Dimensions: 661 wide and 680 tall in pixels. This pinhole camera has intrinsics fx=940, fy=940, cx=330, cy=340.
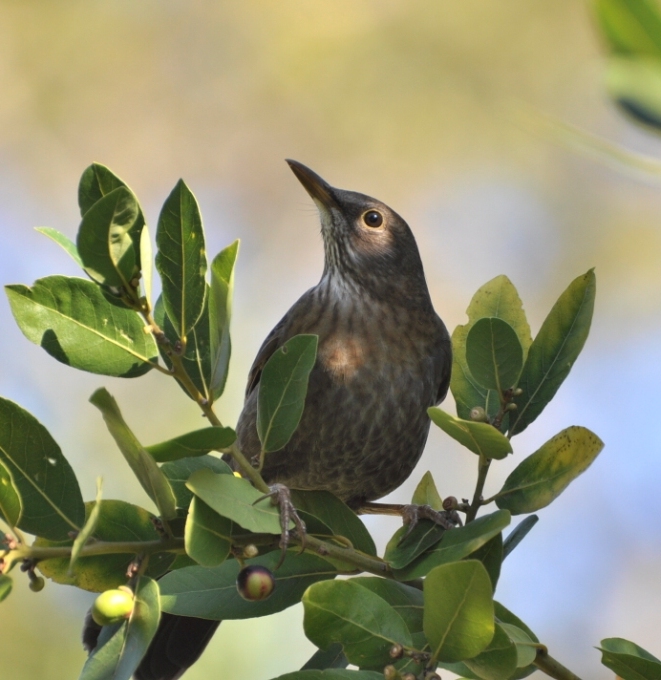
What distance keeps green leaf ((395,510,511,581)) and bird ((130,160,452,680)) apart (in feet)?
5.60

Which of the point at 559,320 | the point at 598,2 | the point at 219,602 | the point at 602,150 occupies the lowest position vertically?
the point at 219,602

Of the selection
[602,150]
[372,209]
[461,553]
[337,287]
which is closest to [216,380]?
[461,553]

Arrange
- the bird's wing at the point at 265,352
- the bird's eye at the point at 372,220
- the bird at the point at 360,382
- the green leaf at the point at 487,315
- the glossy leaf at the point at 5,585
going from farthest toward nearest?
1. the bird's eye at the point at 372,220
2. the bird's wing at the point at 265,352
3. the bird at the point at 360,382
4. the green leaf at the point at 487,315
5. the glossy leaf at the point at 5,585

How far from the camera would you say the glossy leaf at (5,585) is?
1.40m

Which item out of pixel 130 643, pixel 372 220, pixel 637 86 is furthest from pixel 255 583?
pixel 372 220

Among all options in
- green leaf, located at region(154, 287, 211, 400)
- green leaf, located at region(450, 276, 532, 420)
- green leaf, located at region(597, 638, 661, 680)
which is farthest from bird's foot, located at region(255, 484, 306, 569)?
green leaf, located at region(450, 276, 532, 420)

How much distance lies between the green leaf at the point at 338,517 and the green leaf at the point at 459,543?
0.40 feet

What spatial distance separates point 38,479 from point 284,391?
0.50 m

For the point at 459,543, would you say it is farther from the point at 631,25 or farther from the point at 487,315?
the point at 631,25

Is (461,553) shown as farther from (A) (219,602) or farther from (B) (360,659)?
(A) (219,602)

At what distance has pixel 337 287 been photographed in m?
4.30

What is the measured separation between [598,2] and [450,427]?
3.99 ft

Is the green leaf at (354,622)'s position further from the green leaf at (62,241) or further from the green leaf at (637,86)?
the green leaf at (637,86)

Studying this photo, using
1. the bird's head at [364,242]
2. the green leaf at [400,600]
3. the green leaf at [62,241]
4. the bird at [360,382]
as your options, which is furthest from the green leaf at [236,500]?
the bird's head at [364,242]
